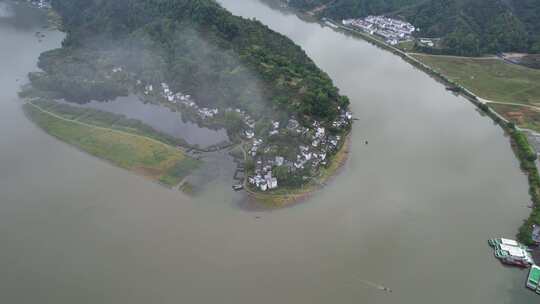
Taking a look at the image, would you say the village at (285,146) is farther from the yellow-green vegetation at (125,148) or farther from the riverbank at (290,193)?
the yellow-green vegetation at (125,148)

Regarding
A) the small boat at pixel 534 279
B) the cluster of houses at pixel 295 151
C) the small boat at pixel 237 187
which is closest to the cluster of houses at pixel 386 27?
the cluster of houses at pixel 295 151

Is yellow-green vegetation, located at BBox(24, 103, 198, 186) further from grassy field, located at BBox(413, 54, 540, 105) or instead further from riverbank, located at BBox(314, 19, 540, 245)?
grassy field, located at BBox(413, 54, 540, 105)

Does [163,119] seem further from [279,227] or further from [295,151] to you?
[279,227]

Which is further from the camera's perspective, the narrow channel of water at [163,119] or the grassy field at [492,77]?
the grassy field at [492,77]

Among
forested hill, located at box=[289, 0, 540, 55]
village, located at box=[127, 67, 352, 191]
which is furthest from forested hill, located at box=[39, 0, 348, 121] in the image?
forested hill, located at box=[289, 0, 540, 55]

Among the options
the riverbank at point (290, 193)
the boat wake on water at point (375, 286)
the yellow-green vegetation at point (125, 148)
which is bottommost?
the boat wake on water at point (375, 286)

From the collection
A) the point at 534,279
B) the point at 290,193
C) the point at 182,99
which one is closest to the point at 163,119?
the point at 182,99
